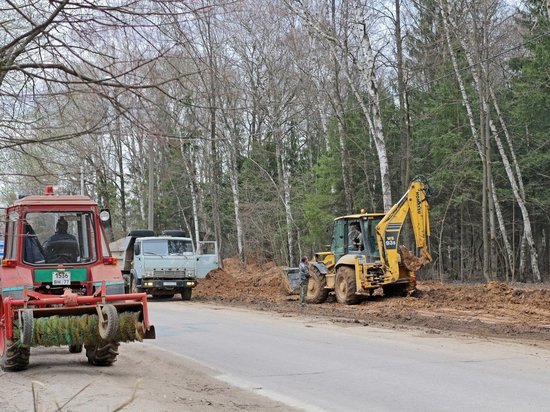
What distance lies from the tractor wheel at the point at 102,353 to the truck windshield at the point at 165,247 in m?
16.6

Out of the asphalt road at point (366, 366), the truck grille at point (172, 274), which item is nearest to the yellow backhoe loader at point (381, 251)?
the asphalt road at point (366, 366)

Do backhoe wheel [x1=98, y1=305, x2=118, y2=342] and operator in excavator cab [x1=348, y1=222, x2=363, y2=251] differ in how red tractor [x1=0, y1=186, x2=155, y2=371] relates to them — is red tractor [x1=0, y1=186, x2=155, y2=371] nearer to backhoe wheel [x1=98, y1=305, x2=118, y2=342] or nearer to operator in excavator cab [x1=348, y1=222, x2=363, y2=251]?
backhoe wheel [x1=98, y1=305, x2=118, y2=342]

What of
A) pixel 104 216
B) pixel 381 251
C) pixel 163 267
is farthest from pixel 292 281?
pixel 104 216

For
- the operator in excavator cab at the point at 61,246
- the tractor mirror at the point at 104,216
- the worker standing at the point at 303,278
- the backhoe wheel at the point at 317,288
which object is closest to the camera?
the operator in excavator cab at the point at 61,246

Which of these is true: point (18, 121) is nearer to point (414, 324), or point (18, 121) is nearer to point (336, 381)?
point (336, 381)

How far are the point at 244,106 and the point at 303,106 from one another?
36.7 m

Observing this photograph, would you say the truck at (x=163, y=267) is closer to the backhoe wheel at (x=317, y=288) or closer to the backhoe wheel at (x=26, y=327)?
the backhoe wheel at (x=317, y=288)

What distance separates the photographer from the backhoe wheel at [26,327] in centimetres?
884

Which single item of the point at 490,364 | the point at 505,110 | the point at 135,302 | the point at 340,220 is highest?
the point at 505,110

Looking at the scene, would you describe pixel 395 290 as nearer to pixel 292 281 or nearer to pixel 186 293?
pixel 292 281

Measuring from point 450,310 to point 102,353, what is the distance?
36.9 feet

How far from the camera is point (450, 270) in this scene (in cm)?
4428

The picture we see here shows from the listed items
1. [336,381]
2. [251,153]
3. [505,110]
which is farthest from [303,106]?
[336,381]

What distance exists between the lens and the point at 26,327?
884 centimetres
